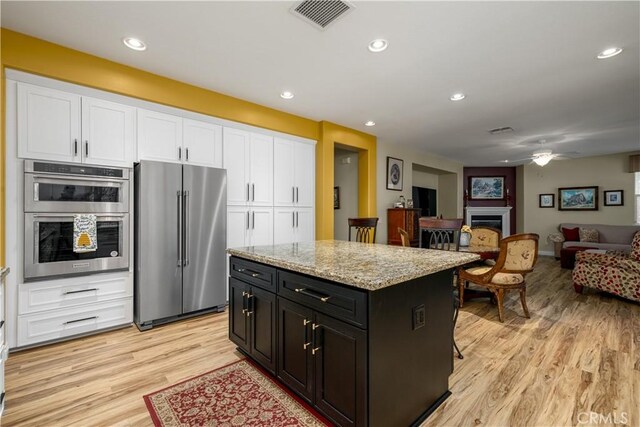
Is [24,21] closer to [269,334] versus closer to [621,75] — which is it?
[269,334]

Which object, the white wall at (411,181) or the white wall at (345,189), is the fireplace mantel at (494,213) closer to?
the white wall at (411,181)

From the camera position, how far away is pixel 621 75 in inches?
118

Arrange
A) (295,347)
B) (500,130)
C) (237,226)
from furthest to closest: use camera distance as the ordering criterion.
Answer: (500,130) → (237,226) → (295,347)

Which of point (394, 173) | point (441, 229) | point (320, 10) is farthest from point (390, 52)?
point (394, 173)

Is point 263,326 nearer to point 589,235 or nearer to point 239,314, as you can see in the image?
point 239,314

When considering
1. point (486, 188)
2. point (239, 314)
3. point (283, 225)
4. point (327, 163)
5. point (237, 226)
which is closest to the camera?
point (239, 314)

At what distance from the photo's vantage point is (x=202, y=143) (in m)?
3.44

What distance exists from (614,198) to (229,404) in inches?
377

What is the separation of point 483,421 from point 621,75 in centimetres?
372

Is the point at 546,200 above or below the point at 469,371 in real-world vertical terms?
above

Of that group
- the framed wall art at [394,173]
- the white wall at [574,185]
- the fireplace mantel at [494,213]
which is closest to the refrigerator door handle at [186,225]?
the framed wall art at [394,173]

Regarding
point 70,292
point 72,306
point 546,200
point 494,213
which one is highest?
point 546,200

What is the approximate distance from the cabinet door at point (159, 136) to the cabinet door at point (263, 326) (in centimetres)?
201
